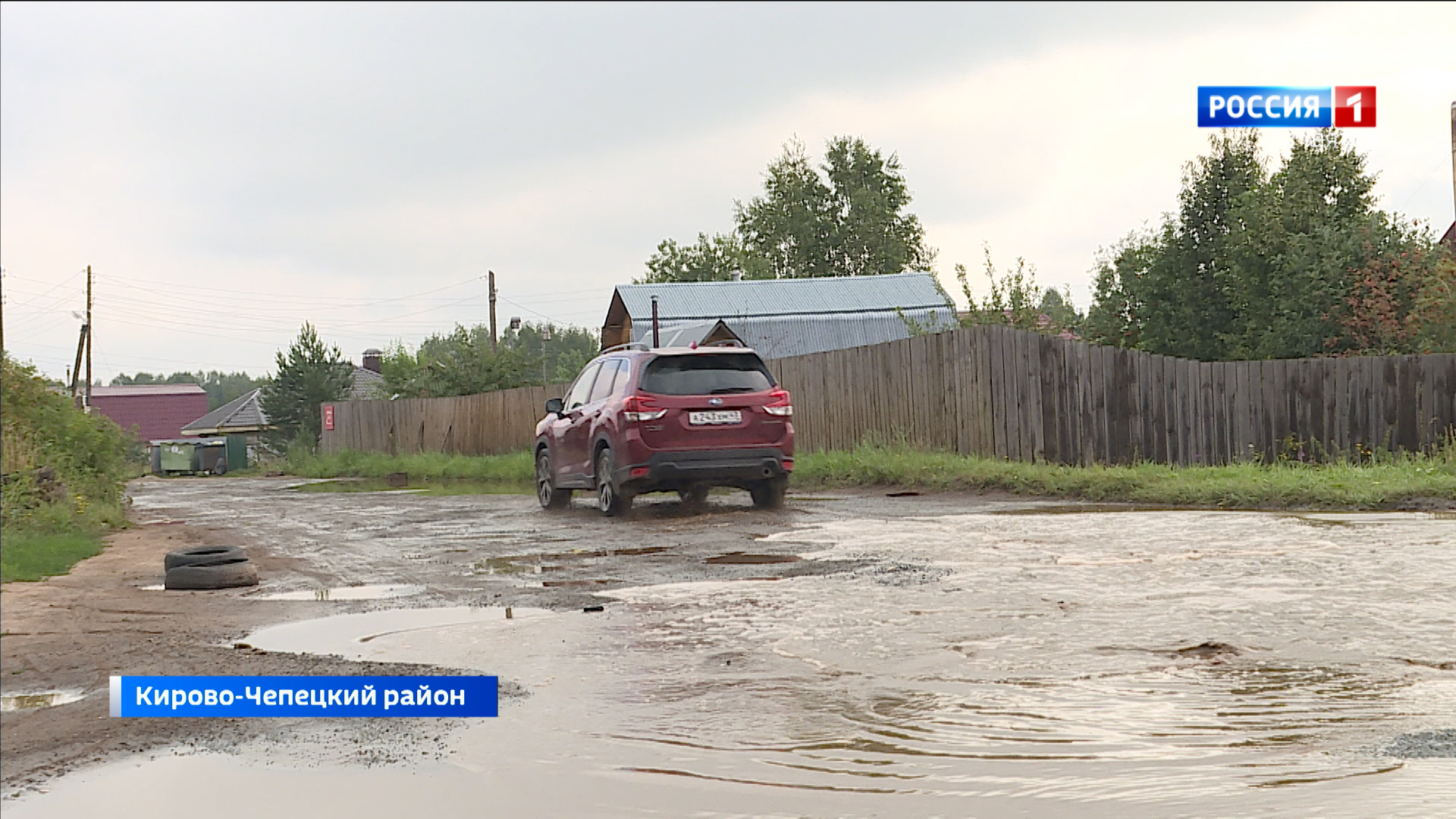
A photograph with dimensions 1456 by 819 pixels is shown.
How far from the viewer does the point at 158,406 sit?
353 feet

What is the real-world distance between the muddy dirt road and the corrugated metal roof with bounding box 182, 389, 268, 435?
6579 cm

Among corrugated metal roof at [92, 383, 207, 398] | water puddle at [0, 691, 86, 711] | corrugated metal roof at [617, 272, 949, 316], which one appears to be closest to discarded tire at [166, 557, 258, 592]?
water puddle at [0, 691, 86, 711]

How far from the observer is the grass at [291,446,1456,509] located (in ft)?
49.2

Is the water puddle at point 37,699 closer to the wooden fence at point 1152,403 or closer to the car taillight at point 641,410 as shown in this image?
the car taillight at point 641,410

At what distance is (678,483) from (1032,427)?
281 inches

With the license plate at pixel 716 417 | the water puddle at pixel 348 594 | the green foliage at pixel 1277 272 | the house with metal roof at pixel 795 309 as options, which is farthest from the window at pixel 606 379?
the house with metal roof at pixel 795 309

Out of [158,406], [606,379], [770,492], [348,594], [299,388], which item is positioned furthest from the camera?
[158,406]

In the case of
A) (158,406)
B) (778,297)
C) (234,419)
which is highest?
(778,297)

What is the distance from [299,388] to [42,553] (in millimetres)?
45826

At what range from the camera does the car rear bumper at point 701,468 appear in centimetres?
1524

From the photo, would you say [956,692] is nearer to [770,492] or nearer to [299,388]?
[770,492]

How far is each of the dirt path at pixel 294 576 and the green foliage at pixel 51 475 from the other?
36 cm

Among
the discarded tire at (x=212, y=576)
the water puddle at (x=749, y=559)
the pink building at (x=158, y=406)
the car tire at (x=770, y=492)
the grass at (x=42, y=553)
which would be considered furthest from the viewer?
the pink building at (x=158, y=406)

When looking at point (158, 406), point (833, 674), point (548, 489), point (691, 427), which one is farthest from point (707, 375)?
point (158, 406)
